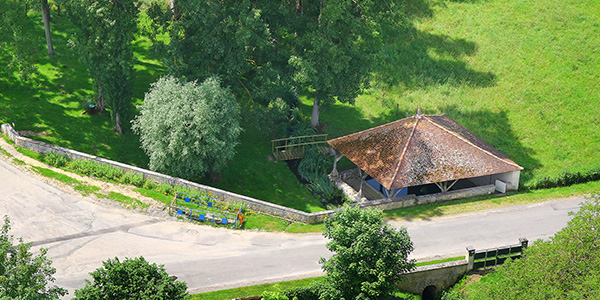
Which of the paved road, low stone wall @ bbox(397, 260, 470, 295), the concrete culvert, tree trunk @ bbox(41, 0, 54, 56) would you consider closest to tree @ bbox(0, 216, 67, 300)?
the paved road

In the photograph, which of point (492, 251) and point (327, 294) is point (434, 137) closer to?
point (492, 251)

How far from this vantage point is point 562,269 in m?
30.0

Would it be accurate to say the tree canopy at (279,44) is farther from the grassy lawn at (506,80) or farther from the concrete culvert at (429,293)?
the concrete culvert at (429,293)

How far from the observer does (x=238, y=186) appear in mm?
48438

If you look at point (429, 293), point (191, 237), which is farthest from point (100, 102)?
point (429, 293)

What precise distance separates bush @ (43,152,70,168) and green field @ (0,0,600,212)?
325cm

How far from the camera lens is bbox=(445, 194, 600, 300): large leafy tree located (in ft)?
95.4

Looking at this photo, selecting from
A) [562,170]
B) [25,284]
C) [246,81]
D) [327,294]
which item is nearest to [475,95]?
[562,170]

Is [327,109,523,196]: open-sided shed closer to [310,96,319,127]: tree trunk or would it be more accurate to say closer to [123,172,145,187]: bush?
[310,96,319,127]: tree trunk

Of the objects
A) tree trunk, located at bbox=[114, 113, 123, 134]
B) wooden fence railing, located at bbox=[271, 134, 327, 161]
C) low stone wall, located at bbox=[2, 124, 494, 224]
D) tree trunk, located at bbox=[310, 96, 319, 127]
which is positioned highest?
tree trunk, located at bbox=[310, 96, 319, 127]

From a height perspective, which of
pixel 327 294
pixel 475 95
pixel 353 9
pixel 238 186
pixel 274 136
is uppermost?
pixel 353 9

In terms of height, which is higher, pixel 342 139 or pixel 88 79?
pixel 88 79

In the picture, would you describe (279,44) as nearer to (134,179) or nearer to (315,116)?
(315,116)

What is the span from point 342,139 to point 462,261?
15.5 metres
